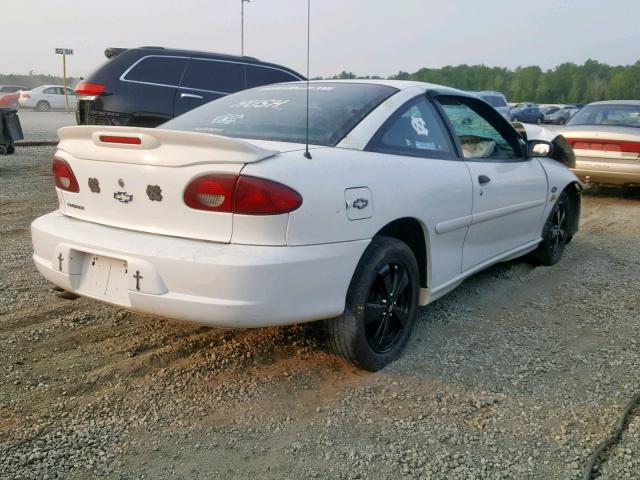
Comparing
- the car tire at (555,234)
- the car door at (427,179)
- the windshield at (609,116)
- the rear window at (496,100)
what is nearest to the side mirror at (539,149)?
the car tire at (555,234)

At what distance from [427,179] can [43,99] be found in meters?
35.3

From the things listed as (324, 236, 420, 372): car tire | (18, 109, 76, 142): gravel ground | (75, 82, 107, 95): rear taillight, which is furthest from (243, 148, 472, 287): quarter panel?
(18, 109, 76, 142): gravel ground

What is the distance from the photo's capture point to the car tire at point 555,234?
16.8 feet

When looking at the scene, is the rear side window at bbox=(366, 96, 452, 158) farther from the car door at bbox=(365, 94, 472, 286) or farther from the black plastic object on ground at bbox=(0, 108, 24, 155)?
the black plastic object on ground at bbox=(0, 108, 24, 155)

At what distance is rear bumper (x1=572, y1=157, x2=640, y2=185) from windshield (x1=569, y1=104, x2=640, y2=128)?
869 mm

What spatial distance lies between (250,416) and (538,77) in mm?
102895

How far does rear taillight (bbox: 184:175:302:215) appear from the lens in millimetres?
2521

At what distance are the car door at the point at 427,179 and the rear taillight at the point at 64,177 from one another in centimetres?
149

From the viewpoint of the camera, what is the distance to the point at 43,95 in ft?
111

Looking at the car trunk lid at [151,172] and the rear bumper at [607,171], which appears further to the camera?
the rear bumper at [607,171]

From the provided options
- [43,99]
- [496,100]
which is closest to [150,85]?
[496,100]

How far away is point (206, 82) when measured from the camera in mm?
8086

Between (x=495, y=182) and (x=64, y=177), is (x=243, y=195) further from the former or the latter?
(x=495, y=182)

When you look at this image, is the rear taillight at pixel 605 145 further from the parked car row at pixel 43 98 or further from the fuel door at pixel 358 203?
the parked car row at pixel 43 98
